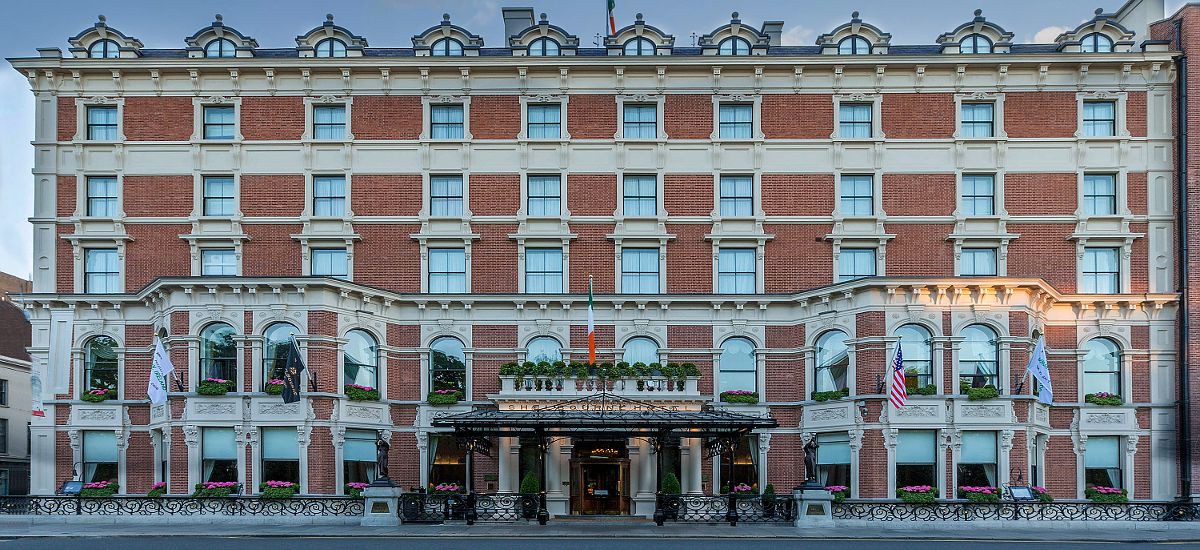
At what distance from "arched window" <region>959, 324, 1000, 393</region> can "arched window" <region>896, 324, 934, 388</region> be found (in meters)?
1.05

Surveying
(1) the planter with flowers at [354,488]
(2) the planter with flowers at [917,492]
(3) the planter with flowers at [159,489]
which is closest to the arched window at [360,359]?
(1) the planter with flowers at [354,488]

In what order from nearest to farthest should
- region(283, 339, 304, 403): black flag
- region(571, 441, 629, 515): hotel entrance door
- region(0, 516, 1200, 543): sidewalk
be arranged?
region(0, 516, 1200, 543): sidewalk < region(283, 339, 304, 403): black flag < region(571, 441, 629, 515): hotel entrance door

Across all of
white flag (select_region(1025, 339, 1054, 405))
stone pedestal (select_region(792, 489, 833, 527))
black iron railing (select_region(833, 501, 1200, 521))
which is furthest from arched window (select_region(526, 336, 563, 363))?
white flag (select_region(1025, 339, 1054, 405))

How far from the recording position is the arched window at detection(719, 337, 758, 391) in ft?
131

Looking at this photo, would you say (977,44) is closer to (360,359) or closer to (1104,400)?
(1104,400)

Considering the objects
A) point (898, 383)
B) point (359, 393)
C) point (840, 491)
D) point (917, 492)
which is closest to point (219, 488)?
point (359, 393)

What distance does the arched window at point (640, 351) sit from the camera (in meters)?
40.0

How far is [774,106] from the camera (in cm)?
4069

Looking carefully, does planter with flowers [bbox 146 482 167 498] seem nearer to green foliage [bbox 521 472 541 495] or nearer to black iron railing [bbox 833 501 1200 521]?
green foliage [bbox 521 472 541 495]

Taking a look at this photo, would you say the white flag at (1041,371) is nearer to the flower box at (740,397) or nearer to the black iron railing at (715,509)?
the black iron railing at (715,509)

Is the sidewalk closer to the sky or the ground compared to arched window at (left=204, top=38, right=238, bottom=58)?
closer to the ground

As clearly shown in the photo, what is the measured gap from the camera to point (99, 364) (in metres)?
40.0

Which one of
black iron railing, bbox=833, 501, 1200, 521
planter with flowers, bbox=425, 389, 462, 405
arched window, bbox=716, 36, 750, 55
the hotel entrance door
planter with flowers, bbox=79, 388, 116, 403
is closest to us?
black iron railing, bbox=833, 501, 1200, 521

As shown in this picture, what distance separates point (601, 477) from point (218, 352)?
1414cm
